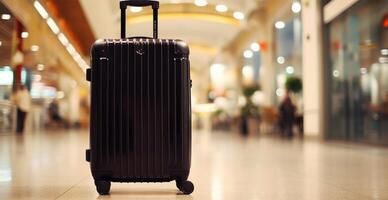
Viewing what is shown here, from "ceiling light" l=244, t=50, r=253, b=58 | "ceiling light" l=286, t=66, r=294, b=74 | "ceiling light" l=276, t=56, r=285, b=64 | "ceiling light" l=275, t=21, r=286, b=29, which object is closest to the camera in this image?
"ceiling light" l=286, t=66, r=294, b=74

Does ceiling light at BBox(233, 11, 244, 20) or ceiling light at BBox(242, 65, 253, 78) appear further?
ceiling light at BBox(242, 65, 253, 78)

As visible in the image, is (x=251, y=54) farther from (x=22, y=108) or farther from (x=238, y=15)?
(x=22, y=108)

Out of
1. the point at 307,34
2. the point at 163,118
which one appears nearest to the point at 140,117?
the point at 163,118

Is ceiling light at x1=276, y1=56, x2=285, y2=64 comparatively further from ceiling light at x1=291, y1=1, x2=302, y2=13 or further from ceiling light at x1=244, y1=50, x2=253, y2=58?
ceiling light at x1=244, y1=50, x2=253, y2=58

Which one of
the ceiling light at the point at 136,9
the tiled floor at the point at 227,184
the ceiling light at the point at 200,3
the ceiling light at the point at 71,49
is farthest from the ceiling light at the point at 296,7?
the tiled floor at the point at 227,184

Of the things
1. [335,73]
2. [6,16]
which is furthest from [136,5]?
[335,73]

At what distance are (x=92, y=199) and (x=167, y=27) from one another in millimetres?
21772

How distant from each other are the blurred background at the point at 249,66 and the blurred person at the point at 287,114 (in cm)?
3

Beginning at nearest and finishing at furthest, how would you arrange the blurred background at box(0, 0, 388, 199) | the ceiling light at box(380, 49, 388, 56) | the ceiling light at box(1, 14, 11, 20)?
the ceiling light at box(1, 14, 11, 20) → the blurred background at box(0, 0, 388, 199) → the ceiling light at box(380, 49, 388, 56)

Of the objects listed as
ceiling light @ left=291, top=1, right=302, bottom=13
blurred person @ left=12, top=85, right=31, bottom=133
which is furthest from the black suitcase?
ceiling light @ left=291, top=1, right=302, bottom=13

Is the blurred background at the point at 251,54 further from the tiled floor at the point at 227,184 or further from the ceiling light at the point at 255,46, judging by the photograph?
the tiled floor at the point at 227,184

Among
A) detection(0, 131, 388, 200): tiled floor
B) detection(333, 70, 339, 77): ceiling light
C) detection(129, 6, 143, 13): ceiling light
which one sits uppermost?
detection(129, 6, 143, 13): ceiling light

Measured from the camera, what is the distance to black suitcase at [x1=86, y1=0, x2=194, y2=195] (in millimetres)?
3047

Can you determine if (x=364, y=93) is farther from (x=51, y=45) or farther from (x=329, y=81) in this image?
(x=51, y=45)
